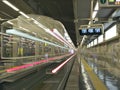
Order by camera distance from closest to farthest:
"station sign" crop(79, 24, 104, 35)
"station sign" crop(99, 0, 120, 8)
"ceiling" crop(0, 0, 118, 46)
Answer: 1. "station sign" crop(99, 0, 120, 8)
2. "ceiling" crop(0, 0, 118, 46)
3. "station sign" crop(79, 24, 104, 35)

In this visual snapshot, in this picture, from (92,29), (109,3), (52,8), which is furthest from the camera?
(52,8)

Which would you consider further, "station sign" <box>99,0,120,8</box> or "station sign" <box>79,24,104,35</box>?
"station sign" <box>79,24,104,35</box>

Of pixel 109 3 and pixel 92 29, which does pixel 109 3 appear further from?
pixel 92 29

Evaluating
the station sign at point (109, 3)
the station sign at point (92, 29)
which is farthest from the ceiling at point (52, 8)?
the station sign at point (109, 3)

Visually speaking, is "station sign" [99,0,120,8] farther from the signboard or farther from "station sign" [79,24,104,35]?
"station sign" [79,24,104,35]

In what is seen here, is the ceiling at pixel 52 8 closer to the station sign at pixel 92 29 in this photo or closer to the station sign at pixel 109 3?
the station sign at pixel 92 29

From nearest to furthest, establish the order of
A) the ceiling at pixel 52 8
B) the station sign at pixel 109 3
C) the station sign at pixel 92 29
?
the station sign at pixel 109 3 → the ceiling at pixel 52 8 → the station sign at pixel 92 29

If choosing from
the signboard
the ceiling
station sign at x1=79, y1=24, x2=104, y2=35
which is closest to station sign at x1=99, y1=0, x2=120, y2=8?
the signboard

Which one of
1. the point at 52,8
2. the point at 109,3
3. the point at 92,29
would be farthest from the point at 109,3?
the point at 52,8

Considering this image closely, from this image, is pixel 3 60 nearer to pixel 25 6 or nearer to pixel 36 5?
pixel 25 6

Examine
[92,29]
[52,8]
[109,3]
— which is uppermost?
[52,8]

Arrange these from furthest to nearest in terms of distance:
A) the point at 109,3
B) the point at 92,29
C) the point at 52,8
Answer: the point at 52,8 → the point at 92,29 → the point at 109,3

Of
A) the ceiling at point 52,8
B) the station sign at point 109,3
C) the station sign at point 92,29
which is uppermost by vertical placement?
the ceiling at point 52,8

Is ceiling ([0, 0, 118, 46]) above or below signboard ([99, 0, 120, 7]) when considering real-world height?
above
